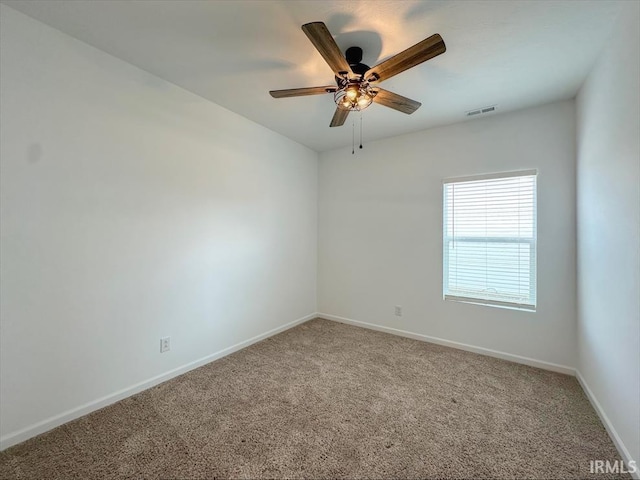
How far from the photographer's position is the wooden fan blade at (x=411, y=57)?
4.55 feet

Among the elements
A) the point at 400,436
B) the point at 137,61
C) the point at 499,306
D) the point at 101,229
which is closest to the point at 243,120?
the point at 137,61

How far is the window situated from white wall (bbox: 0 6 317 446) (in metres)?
2.44

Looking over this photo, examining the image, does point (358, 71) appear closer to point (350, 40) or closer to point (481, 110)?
point (350, 40)

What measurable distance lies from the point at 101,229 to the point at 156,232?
1.26ft

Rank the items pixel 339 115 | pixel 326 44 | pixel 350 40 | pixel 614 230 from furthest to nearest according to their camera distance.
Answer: pixel 339 115
pixel 350 40
pixel 614 230
pixel 326 44

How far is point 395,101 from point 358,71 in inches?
13.9

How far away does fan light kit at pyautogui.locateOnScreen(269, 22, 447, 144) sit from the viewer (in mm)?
1390

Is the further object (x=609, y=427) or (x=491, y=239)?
(x=491, y=239)

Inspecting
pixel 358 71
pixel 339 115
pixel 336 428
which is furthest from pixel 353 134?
pixel 336 428

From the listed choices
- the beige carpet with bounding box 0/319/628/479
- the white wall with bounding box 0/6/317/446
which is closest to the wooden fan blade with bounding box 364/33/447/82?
the white wall with bounding box 0/6/317/446

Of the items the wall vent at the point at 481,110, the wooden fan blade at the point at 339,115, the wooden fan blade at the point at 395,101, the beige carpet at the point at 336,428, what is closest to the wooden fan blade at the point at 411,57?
the wooden fan blade at the point at 395,101

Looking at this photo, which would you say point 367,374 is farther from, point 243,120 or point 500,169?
point 243,120

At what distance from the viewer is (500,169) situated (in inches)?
112

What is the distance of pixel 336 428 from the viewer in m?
1.79
